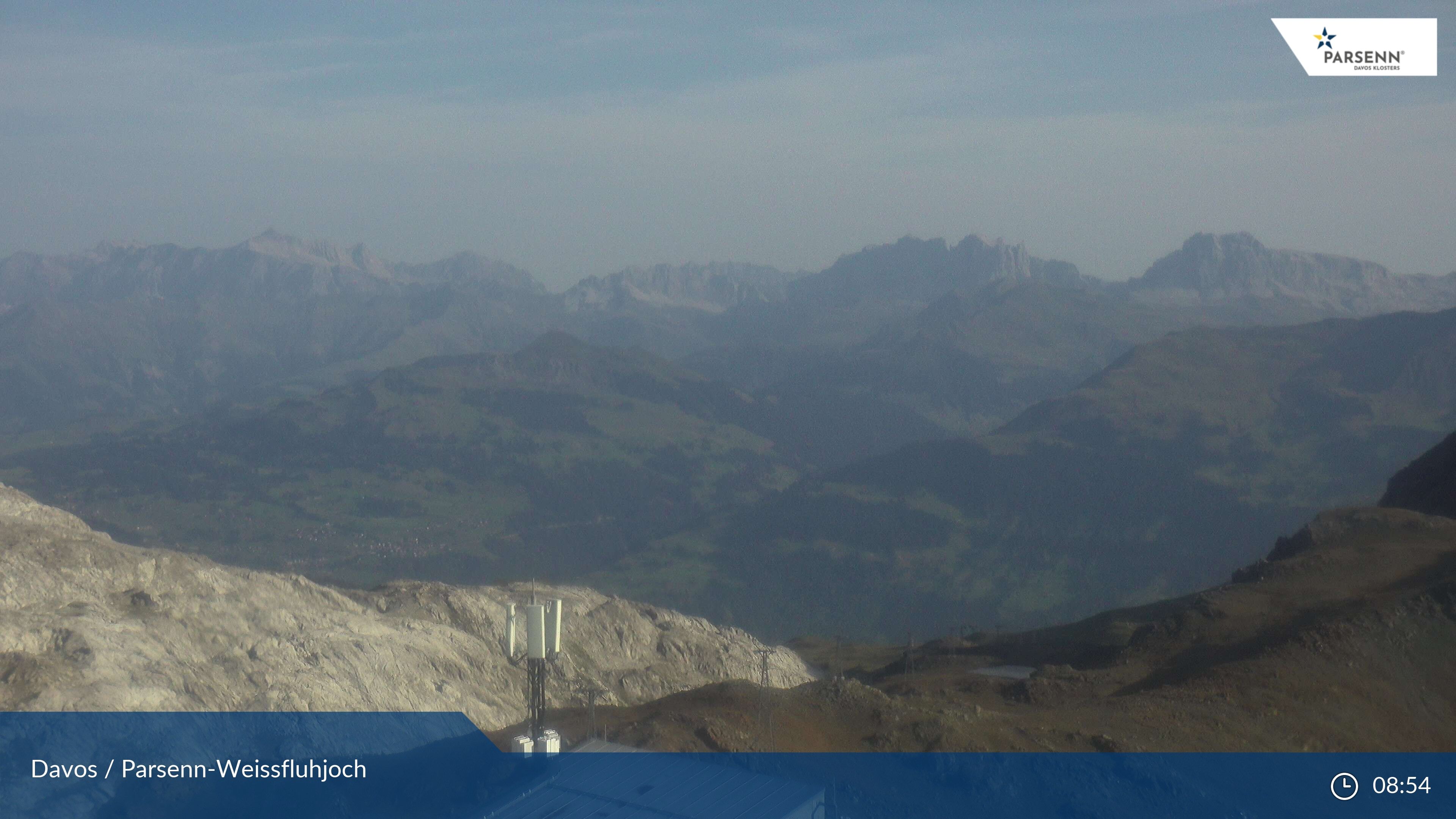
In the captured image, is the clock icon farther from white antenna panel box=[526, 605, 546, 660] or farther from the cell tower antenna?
white antenna panel box=[526, 605, 546, 660]

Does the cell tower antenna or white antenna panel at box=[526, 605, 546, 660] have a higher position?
white antenna panel at box=[526, 605, 546, 660]

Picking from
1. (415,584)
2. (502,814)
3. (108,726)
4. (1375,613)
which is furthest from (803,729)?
(415,584)

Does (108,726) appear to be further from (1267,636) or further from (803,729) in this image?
(1267,636)

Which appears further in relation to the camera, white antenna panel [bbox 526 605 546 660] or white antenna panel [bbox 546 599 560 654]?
white antenna panel [bbox 546 599 560 654]

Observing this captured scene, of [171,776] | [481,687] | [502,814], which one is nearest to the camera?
[502,814]
